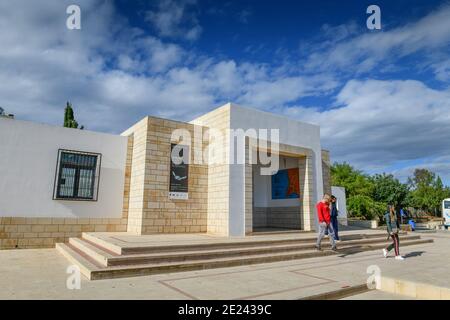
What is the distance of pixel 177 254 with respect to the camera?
6945mm

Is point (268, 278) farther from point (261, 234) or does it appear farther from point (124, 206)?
point (124, 206)

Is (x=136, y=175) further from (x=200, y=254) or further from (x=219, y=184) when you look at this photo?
(x=200, y=254)

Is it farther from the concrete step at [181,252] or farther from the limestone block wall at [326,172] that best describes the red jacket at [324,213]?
the limestone block wall at [326,172]

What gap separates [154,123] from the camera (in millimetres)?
11188

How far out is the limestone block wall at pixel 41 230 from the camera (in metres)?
9.52

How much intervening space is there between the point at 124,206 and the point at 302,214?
7.43 meters

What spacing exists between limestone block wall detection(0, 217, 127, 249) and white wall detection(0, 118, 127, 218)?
197mm

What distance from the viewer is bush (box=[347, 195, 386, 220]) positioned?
89.5 feet

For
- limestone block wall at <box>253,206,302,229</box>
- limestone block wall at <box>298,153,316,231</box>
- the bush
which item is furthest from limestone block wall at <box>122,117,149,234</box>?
the bush

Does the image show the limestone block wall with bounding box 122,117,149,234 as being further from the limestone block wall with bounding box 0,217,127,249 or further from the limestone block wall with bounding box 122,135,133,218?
the limestone block wall with bounding box 0,217,127,249

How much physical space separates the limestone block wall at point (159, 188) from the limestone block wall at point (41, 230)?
5.14ft

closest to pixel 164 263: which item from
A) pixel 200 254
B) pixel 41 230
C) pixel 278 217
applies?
pixel 200 254

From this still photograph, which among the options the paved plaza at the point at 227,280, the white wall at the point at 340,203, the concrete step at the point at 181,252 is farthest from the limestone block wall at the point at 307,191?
the white wall at the point at 340,203
